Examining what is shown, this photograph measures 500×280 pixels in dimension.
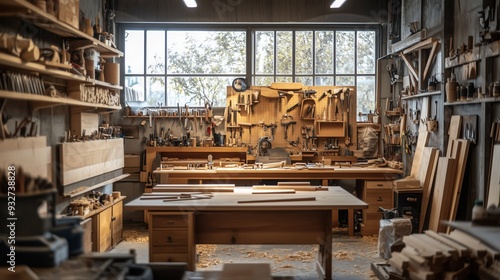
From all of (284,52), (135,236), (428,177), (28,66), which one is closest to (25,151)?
(28,66)

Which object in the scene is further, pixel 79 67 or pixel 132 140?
pixel 132 140

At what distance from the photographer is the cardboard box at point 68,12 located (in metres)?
4.77

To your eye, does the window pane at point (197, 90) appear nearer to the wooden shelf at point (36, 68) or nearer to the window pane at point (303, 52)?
the window pane at point (303, 52)

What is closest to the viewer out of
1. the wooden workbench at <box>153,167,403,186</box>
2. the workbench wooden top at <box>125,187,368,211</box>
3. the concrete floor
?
the workbench wooden top at <box>125,187,368,211</box>

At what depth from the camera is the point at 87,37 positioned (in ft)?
18.0

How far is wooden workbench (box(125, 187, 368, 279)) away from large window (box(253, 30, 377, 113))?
360cm

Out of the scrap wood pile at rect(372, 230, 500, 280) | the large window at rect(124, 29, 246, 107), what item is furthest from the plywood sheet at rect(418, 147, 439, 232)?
the large window at rect(124, 29, 246, 107)

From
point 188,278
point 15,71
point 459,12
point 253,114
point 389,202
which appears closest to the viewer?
point 188,278

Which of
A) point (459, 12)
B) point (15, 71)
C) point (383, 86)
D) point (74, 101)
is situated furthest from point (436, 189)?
Answer: point (15, 71)

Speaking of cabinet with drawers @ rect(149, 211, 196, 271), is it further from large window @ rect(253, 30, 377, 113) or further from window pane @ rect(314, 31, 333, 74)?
window pane @ rect(314, 31, 333, 74)

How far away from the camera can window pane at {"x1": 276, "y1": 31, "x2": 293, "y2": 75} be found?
330 inches

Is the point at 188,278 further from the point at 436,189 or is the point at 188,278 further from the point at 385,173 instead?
the point at 385,173

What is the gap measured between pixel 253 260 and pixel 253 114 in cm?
283

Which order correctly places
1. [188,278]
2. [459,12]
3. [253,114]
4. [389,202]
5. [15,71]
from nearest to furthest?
[188,278]
[15,71]
[459,12]
[389,202]
[253,114]
